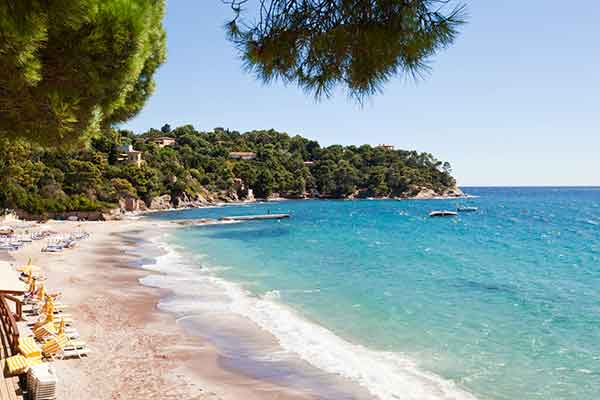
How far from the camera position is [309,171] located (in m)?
128

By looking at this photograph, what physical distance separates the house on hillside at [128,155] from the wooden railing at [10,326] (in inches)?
2821

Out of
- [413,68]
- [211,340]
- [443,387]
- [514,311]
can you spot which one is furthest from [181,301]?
[413,68]

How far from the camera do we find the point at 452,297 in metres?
21.0

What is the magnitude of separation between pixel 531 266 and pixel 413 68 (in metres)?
31.1

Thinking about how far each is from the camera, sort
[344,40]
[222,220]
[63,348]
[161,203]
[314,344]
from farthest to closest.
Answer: [161,203], [222,220], [314,344], [63,348], [344,40]

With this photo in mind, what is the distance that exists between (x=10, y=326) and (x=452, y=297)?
54.8 feet

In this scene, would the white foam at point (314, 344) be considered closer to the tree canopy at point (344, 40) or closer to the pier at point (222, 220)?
the tree canopy at point (344, 40)

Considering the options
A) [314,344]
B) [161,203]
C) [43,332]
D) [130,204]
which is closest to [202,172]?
[161,203]

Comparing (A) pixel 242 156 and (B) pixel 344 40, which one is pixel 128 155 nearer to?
(A) pixel 242 156

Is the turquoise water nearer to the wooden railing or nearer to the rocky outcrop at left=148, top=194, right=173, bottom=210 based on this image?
the wooden railing

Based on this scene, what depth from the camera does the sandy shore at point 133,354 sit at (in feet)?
31.0

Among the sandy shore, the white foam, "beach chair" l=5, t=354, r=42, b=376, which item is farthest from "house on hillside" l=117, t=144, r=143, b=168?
"beach chair" l=5, t=354, r=42, b=376

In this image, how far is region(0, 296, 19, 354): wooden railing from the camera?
31.7 feet

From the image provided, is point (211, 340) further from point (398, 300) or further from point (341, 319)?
point (398, 300)
